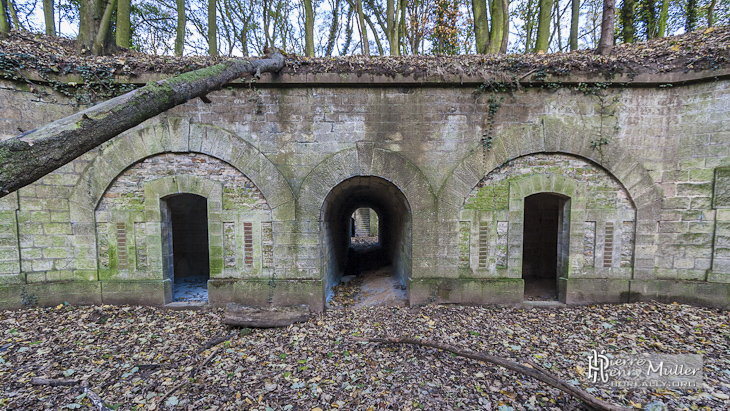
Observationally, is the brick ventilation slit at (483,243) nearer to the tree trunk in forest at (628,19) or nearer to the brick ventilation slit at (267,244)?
the brick ventilation slit at (267,244)

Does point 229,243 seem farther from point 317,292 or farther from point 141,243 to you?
point 317,292

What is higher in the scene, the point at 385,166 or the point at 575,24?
the point at 575,24

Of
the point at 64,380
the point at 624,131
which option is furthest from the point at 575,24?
the point at 64,380

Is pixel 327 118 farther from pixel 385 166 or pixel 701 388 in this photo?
pixel 701 388

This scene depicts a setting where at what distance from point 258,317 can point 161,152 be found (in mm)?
3362

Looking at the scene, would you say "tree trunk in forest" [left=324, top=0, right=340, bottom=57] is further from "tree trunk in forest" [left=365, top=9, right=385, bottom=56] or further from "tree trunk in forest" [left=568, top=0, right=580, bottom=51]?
"tree trunk in forest" [left=568, top=0, right=580, bottom=51]

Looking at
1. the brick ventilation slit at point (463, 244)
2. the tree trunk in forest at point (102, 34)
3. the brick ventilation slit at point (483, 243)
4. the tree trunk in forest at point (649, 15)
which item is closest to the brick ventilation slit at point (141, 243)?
the tree trunk in forest at point (102, 34)

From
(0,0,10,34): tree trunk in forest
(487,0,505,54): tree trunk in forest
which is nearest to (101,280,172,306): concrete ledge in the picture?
(0,0,10,34): tree trunk in forest

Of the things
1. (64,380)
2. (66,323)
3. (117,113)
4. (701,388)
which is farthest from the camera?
(66,323)

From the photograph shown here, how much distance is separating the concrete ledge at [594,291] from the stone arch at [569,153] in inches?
16.8

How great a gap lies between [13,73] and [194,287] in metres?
5.04

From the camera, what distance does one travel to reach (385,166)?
16.4 feet

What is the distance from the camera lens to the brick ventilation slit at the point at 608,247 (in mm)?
5051

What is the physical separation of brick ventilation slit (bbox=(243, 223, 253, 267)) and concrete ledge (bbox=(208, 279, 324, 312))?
14.5 inches
